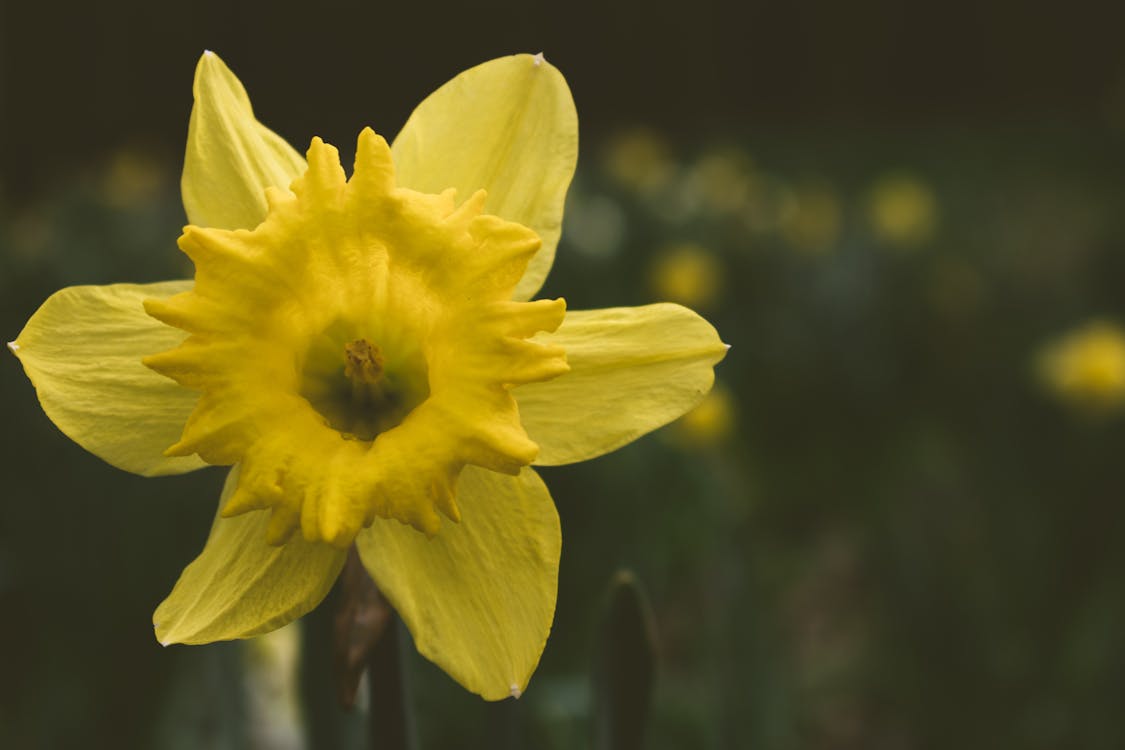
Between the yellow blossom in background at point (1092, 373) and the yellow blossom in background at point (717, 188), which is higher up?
the yellow blossom in background at point (1092, 373)

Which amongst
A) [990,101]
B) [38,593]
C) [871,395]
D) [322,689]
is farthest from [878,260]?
[990,101]

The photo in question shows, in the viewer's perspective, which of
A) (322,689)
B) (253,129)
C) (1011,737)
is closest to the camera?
(253,129)

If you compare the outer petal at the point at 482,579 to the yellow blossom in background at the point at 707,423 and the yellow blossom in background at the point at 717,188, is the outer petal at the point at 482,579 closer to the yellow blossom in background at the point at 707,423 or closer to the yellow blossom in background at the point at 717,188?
the yellow blossom in background at the point at 707,423

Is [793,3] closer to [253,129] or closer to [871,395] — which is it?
[871,395]

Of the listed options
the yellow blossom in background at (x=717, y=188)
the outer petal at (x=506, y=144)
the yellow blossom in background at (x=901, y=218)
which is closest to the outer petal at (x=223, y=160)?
the outer petal at (x=506, y=144)

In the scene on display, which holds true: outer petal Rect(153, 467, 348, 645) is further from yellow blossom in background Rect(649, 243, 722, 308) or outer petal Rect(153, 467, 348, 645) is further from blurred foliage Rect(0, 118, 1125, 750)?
yellow blossom in background Rect(649, 243, 722, 308)

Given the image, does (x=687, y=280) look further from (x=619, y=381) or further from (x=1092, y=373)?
(x=619, y=381)

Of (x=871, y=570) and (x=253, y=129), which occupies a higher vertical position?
(x=253, y=129)

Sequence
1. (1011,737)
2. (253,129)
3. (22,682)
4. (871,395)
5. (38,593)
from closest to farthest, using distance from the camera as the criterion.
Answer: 1. (253,129)
2. (1011,737)
3. (22,682)
4. (38,593)
5. (871,395)
